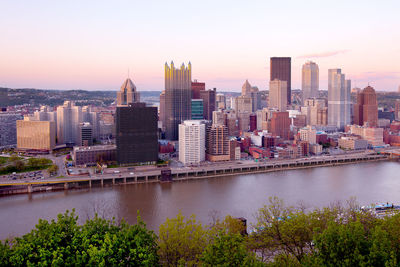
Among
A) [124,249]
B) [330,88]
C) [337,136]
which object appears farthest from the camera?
[330,88]

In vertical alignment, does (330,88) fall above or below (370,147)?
above

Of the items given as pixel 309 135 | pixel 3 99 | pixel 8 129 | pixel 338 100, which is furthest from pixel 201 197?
pixel 3 99

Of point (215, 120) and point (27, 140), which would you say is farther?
point (215, 120)

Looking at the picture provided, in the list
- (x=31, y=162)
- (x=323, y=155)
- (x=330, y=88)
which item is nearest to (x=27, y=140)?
(x=31, y=162)

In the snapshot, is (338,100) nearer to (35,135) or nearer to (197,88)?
(197,88)

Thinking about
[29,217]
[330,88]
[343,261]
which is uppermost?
[330,88]

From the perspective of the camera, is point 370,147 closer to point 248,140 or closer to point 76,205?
point 248,140

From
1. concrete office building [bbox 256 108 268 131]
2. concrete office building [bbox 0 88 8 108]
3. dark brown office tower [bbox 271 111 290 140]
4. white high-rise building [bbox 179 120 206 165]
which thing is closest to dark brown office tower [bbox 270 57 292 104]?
concrete office building [bbox 256 108 268 131]

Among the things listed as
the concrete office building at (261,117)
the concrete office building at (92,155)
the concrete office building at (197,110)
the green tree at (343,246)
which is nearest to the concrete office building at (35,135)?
the concrete office building at (92,155)
